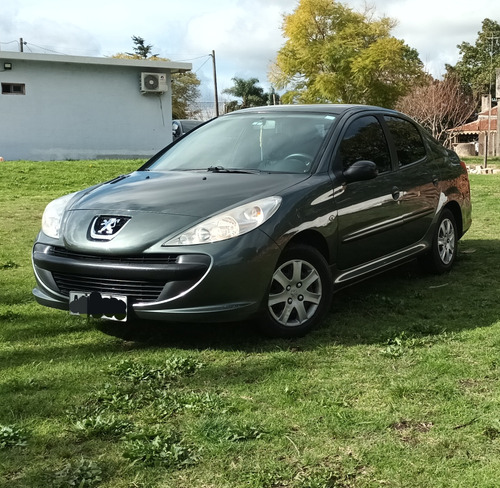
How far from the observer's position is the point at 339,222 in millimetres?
4926

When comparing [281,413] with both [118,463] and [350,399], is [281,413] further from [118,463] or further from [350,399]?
[118,463]

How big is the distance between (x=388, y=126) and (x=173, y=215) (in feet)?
8.30

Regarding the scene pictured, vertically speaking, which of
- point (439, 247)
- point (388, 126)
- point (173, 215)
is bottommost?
point (439, 247)

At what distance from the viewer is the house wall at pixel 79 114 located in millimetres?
24859

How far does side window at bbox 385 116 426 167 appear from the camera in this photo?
6012 mm

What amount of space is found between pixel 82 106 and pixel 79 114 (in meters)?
0.32

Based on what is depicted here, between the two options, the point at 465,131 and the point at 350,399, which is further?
the point at 465,131

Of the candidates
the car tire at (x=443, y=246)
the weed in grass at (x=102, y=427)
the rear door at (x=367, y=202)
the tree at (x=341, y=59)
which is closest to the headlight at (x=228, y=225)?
the rear door at (x=367, y=202)

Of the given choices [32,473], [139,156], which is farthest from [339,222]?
[139,156]

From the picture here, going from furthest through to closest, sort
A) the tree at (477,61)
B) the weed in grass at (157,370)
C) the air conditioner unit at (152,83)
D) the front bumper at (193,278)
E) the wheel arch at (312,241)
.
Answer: the tree at (477,61) → the air conditioner unit at (152,83) → the wheel arch at (312,241) → the front bumper at (193,278) → the weed in grass at (157,370)

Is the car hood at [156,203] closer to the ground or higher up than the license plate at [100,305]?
higher up

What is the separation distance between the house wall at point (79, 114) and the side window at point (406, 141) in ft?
69.0

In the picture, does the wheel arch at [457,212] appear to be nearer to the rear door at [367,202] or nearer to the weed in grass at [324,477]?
the rear door at [367,202]

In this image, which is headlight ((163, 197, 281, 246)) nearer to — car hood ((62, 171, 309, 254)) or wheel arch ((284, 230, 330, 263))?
car hood ((62, 171, 309, 254))
